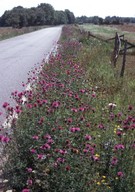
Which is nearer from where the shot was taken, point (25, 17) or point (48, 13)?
point (25, 17)

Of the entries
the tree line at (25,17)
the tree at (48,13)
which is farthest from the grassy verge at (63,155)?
the tree at (48,13)

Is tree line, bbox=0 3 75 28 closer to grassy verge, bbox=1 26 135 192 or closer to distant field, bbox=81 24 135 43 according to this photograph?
distant field, bbox=81 24 135 43

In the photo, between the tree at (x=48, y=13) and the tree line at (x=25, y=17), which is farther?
the tree at (x=48, y=13)

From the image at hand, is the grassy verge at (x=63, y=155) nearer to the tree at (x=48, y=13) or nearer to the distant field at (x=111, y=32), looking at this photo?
the distant field at (x=111, y=32)

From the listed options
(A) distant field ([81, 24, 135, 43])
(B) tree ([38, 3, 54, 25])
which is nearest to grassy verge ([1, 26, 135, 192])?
(A) distant field ([81, 24, 135, 43])

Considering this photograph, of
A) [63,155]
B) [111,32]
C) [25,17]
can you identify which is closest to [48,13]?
[25,17]

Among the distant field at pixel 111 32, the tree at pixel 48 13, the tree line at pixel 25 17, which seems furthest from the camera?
the tree at pixel 48 13

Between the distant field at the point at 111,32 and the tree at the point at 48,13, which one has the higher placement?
the tree at the point at 48,13

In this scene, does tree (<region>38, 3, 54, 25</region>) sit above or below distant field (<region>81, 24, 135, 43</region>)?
above

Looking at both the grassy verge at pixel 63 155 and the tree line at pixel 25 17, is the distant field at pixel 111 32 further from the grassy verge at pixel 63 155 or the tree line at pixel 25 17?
the tree line at pixel 25 17

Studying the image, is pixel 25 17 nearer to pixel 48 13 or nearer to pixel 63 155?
pixel 48 13

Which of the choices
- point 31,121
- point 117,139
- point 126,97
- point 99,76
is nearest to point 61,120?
point 31,121

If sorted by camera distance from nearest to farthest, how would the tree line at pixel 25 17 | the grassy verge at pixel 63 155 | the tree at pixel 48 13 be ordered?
the grassy verge at pixel 63 155 → the tree line at pixel 25 17 → the tree at pixel 48 13

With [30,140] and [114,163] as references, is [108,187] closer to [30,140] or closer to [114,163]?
[114,163]
